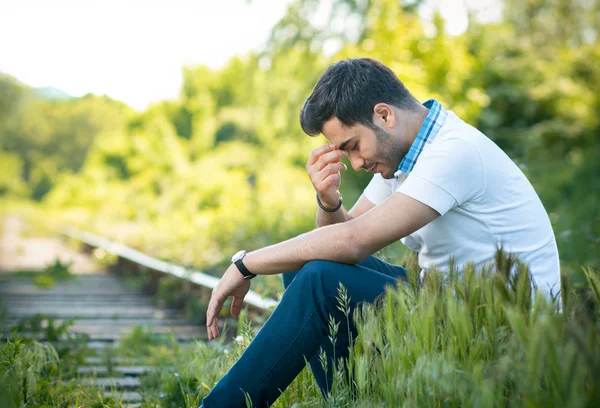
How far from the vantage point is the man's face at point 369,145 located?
305cm

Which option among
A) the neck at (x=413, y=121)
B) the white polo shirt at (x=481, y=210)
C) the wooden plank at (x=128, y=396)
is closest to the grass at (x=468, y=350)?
the white polo shirt at (x=481, y=210)

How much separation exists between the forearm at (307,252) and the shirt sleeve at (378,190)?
3.10 ft

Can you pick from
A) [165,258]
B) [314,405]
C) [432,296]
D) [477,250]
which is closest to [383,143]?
[477,250]

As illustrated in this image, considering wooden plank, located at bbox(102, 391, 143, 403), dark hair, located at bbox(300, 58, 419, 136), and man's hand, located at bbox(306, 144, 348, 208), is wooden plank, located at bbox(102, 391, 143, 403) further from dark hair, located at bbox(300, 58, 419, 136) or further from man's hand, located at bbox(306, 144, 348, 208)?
dark hair, located at bbox(300, 58, 419, 136)

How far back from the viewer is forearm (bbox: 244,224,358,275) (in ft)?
8.82

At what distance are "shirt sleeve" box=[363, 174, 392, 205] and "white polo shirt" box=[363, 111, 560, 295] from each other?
698 mm

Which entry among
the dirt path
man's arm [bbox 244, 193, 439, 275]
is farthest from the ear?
the dirt path

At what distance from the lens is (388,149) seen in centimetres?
306

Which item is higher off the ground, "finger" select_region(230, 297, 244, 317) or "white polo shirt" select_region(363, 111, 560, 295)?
"white polo shirt" select_region(363, 111, 560, 295)

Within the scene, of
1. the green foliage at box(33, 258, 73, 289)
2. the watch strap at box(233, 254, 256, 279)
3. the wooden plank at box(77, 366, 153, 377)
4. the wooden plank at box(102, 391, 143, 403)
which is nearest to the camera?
the watch strap at box(233, 254, 256, 279)

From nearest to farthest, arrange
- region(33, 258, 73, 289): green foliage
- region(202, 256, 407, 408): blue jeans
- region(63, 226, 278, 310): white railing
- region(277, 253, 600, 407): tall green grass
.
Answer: region(277, 253, 600, 407): tall green grass, region(202, 256, 407, 408): blue jeans, region(63, 226, 278, 310): white railing, region(33, 258, 73, 289): green foliage

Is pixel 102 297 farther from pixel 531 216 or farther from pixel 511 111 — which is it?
pixel 511 111

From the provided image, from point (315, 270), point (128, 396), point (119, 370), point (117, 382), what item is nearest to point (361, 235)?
point (315, 270)

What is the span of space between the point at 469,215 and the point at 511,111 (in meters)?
16.5
